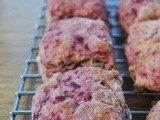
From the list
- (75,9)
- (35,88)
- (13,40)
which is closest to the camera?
(35,88)

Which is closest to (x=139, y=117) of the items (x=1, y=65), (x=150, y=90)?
(x=150, y=90)

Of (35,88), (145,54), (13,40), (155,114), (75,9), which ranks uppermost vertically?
(75,9)

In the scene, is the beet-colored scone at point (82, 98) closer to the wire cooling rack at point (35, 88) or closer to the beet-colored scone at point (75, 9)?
the wire cooling rack at point (35, 88)

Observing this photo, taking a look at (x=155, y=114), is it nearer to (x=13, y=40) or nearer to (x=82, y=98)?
(x=82, y=98)

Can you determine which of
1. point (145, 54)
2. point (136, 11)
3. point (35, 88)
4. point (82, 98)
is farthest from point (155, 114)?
point (136, 11)

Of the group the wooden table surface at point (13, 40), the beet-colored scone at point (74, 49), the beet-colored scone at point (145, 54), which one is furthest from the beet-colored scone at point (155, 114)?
the wooden table surface at point (13, 40)

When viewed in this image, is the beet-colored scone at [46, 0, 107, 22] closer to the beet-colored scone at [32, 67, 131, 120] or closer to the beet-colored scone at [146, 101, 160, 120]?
the beet-colored scone at [32, 67, 131, 120]

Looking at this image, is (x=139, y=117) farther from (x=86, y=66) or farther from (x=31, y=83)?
(x=31, y=83)
